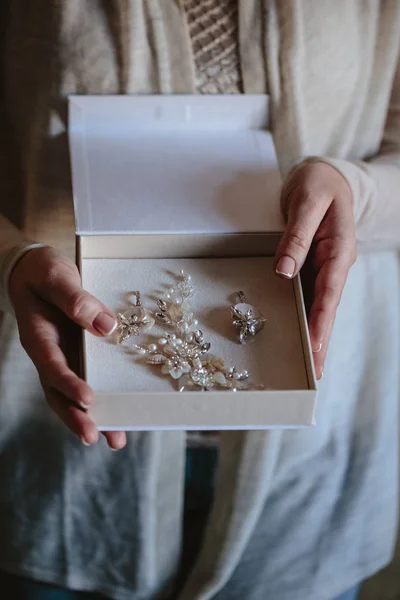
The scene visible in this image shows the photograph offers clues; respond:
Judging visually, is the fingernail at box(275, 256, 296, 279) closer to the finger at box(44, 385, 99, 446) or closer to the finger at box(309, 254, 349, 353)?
the finger at box(309, 254, 349, 353)

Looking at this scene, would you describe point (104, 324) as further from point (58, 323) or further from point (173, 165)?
point (173, 165)

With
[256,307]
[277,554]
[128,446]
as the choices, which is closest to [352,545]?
[277,554]

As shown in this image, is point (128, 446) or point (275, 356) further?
point (128, 446)

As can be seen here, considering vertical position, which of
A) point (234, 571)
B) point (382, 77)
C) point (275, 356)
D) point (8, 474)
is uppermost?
point (382, 77)

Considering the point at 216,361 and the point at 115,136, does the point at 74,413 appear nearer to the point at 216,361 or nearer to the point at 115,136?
the point at 216,361

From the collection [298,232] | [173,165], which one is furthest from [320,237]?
[173,165]

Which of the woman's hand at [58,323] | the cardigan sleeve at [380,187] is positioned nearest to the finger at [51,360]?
the woman's hand at [58,323]

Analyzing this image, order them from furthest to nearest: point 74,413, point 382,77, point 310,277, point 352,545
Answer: point 352,545, point 382,77, point 310,277, point 74,413
